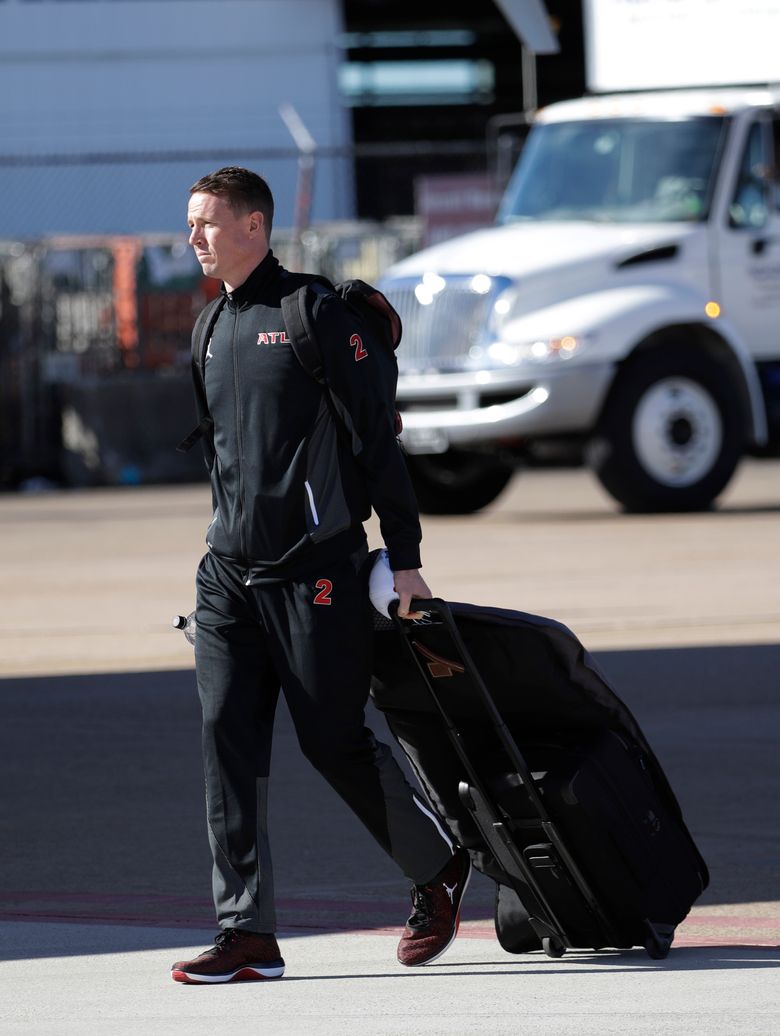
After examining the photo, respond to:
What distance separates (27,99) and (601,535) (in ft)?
64.8

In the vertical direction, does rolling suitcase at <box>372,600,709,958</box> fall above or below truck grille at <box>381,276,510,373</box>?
below

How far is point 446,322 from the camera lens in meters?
16.4

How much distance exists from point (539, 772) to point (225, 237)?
4.50ft

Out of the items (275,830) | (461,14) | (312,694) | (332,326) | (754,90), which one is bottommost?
(275,830)

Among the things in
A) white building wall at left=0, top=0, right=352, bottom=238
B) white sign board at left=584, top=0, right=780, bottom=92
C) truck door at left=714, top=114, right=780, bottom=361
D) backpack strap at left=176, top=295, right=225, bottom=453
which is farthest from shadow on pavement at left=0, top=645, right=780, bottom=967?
white building wall at left=0, top=0, right=352, bottom=238

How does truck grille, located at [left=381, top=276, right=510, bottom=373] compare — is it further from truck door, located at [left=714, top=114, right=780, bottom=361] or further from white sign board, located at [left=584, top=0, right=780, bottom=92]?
white sign board, located at [left=584, top=0, right=780, bottom=92]

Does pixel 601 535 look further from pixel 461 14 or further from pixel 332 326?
pixel 461 14

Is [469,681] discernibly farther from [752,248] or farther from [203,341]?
[752,248]

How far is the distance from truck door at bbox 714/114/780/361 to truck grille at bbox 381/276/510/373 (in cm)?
181

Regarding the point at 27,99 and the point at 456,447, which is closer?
the point at 456,447

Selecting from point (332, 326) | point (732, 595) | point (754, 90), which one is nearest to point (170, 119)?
point (754, 90)

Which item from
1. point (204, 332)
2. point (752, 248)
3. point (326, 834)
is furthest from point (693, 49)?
point (204, 332)

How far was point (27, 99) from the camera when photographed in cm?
3312

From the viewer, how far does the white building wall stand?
108 ft
